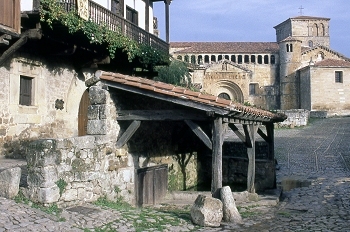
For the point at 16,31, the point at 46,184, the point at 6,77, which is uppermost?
the point at 16,31

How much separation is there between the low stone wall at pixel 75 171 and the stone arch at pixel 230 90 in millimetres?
36439

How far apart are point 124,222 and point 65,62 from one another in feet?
25.1

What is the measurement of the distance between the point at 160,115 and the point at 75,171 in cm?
189

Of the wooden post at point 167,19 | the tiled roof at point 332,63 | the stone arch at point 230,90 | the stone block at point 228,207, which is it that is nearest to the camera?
the stone block at point 228,207

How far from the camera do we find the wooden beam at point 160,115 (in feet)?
25.0

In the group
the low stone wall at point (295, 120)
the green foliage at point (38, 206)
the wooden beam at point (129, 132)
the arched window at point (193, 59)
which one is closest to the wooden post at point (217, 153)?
the wooden beam at point (129, 132)

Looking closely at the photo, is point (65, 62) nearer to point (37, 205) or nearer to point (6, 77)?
point (6, 77)

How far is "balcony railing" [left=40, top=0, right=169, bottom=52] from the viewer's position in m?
11.2

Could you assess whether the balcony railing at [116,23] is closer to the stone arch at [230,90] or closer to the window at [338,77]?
the stone arch at [230,90]

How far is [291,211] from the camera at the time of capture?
8547 millimetres

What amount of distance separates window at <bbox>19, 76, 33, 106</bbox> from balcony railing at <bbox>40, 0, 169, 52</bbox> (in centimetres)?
245

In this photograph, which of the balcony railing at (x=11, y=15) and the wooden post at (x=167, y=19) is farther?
the wooden post at (x=167, y=19)

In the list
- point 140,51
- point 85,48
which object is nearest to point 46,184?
point 85,48

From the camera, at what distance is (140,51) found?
44.2 ft
